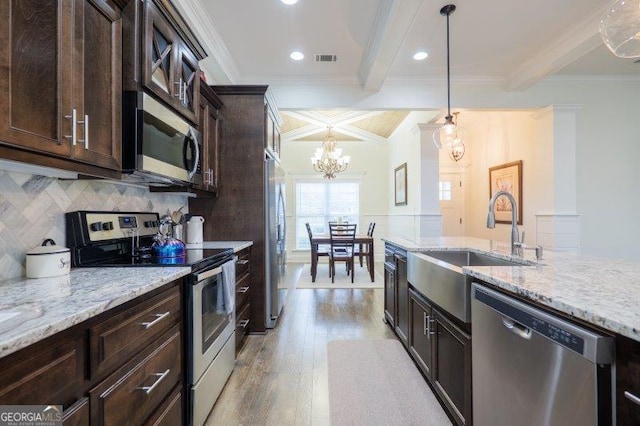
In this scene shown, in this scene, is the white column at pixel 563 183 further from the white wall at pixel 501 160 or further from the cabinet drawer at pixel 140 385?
the cabinet drawer at pixel 140 385

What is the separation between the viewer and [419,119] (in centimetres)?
526

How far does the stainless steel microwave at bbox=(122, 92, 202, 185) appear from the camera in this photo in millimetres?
1520

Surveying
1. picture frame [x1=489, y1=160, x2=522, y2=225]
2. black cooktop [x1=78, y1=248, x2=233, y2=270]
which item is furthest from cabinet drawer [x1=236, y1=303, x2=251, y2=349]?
picture frame [x1=489, y1=160, x2=522, y2=225]

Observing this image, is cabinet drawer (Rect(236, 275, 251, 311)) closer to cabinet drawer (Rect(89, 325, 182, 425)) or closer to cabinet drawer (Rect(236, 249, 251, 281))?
cabinet drawer (Rect(236, 249, 251, 281))

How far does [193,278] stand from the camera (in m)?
1.63

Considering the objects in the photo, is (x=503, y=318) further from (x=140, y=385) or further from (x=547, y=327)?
(x=140, y=385)

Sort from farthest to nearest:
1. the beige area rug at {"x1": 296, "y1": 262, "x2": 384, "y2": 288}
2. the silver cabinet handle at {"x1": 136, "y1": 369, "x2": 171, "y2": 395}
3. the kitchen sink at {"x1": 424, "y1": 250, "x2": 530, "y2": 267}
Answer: the beige area rug at {"x1": 296, "y1": 262, "x2": 384, "y2": 288}, the kitchen sink at {"x1": 424, "y1": 250, "x2": 530, "y2": 267}, the silver cabinet handle at {"x1": 136, "y1": 369, "x2": 171, "y2": 395}

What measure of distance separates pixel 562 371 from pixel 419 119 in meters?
4.92

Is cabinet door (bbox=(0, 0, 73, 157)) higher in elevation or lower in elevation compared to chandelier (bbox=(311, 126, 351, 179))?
lower

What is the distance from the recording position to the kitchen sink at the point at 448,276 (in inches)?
61.3

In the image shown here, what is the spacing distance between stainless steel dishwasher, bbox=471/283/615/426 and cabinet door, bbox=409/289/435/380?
59 centimetres

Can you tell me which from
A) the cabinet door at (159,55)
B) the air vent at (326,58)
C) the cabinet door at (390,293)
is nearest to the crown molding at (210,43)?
the cabinet door at (159,55)

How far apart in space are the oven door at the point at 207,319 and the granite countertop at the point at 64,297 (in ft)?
0.66

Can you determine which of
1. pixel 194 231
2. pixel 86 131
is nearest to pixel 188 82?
pixel 86 131
